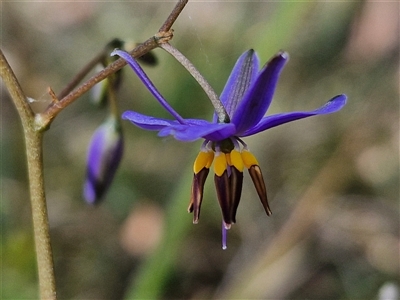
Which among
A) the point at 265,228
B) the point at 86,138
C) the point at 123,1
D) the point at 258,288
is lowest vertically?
the point at 258,288

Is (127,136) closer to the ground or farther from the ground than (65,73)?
closer to the ground

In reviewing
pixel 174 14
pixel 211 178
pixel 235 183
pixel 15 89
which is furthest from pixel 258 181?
pixel 211 178

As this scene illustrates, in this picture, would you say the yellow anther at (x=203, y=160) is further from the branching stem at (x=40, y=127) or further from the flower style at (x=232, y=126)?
the branching stem at (x=40, y=127)

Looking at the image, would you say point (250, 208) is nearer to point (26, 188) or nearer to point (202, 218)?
point (202, 218)

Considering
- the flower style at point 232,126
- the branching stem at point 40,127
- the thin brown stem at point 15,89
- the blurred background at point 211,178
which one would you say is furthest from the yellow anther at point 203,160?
the blurred background at point 211,178

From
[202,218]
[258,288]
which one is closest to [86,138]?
[202,218]
